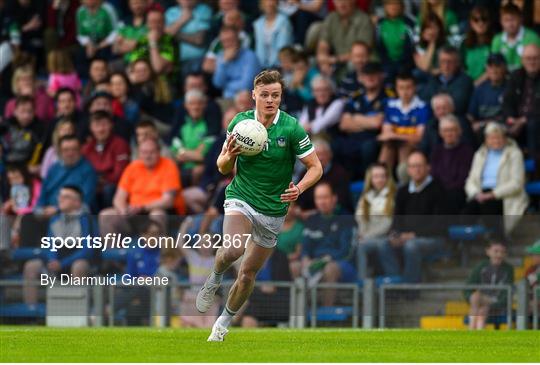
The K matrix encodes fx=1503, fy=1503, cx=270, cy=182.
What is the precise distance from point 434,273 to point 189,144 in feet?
18.0

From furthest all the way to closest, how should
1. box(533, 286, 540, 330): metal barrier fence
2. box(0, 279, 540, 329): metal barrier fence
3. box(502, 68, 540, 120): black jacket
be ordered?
box(502, 68, 540, 120): black jacket
box(0, 279, 540, 329): metal barrier fence
box(533, 286, 540, 330): metal barrier fence

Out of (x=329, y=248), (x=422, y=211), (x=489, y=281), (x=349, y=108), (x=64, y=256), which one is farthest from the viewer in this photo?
(x=349, y=108)

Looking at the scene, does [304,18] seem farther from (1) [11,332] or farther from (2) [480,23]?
(1) [11,332]

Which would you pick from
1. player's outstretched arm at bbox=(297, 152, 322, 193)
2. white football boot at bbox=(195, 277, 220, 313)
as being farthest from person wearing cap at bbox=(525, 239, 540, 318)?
white football boot at bbox=(195, 277, 220, 313)

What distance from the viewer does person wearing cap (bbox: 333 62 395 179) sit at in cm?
2177

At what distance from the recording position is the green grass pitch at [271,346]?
12461 mm

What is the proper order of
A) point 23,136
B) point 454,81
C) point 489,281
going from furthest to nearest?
1. point 23,136
2. point 454,81
3. point 489,281

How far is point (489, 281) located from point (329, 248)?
2116mm

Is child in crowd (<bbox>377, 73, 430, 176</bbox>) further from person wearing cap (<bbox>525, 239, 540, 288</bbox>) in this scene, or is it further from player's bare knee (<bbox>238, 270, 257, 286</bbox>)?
player's bare knee (<bbox>238, 270, 257, 286</bbox>)

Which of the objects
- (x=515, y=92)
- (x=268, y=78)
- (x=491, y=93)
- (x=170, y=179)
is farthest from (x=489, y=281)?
(x=268, y=78)

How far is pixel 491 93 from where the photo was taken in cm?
2139

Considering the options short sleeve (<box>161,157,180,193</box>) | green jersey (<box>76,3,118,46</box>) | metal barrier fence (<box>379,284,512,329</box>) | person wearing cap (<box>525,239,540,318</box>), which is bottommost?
metal barrier fence (<box>379,284,512,329</box>)

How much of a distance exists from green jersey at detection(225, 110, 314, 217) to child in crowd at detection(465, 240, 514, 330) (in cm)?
535

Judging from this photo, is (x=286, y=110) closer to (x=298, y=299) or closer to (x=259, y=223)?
(x=298, y=299)
